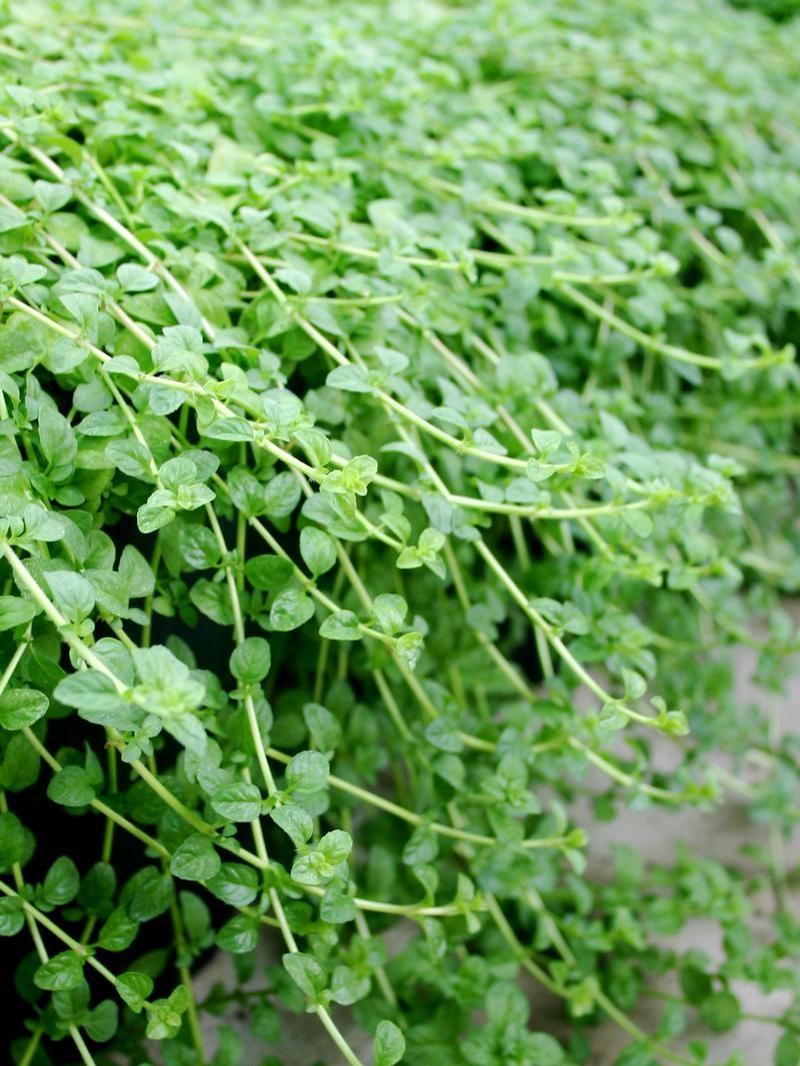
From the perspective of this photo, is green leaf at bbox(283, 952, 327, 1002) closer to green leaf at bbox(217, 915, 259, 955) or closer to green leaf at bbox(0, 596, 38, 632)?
green leaf at bbox(217, 915, 259, 955)

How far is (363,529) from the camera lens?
73 cm

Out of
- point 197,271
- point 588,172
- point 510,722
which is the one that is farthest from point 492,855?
point 588,172

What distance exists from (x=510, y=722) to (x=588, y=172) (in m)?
0.65

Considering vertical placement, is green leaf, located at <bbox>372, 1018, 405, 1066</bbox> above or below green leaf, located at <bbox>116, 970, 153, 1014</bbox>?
above

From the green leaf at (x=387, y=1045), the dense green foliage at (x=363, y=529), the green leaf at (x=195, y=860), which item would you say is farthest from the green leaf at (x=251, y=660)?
the green leaf at (x=387, y=1045)

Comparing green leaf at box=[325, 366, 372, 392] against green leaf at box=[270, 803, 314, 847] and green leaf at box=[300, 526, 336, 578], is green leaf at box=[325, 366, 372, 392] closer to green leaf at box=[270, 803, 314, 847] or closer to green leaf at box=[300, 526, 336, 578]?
green leaf at box=[300, 526, 336, 578]

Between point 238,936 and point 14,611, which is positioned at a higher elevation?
point 14,611

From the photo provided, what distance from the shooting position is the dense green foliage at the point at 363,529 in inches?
26.9

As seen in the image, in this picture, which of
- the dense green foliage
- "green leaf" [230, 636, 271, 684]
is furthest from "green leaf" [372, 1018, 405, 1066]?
"green leaf" [230, 636, 271, 684]

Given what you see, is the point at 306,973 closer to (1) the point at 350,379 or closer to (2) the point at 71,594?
(2) the point at 71,594

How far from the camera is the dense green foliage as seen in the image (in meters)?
0.68

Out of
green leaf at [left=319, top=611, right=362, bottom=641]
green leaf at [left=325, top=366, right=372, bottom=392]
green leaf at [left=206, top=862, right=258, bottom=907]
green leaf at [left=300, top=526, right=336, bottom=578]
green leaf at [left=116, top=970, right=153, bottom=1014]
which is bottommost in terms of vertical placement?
green leaf at [left=116, top=970, right=153, bottom=1014]

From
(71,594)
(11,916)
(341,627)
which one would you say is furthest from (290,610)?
(11,916)

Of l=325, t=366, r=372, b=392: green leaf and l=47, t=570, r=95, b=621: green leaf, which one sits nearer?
l=47, t=570, r=95, b=621: green leaf
